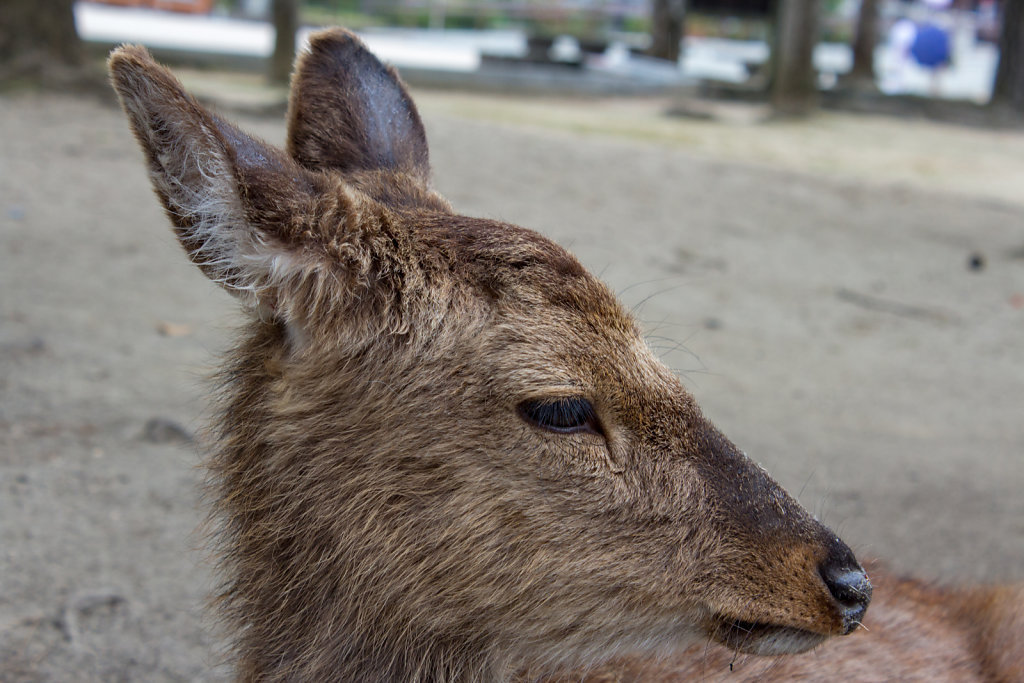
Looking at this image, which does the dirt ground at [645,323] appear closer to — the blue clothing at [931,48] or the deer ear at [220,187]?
the deer ear at [220,187]

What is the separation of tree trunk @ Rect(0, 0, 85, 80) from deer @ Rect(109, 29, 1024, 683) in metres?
10.0

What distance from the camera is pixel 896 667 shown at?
9.02 ft

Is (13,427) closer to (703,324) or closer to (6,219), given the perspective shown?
(6,219)

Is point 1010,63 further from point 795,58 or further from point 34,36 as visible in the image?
point 34,36

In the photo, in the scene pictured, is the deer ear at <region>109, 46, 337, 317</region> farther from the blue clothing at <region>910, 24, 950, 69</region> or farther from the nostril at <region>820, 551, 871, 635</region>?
the blue clothing at <region>910, 24, 950, 69</region>

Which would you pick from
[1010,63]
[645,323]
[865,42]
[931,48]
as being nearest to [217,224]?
[645,323]

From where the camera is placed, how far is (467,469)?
7.43 feet

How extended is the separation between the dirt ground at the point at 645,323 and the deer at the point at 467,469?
66cm

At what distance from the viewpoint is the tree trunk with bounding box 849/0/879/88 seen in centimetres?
2350

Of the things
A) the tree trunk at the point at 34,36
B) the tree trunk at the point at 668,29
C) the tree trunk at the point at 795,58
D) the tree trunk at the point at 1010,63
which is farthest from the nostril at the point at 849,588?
the tree trunk at the point at 668,29

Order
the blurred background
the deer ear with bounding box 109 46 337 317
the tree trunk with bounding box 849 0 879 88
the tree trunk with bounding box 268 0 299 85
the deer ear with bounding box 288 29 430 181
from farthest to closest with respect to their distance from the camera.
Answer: the tree trunk with bounding box 849 0 879 88 < the tree trunk with bounding box 268 0 299 85 < the blurred background < the deer ear with bounding box 288 29 430 181 < the deer ear with bounding box 109 46 337 317

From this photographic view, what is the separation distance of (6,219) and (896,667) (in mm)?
6888

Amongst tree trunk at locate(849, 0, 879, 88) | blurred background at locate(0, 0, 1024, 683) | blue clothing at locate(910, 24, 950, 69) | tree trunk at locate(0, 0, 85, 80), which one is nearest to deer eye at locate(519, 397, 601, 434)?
blurred background at locate(0, 0, 1024, 683)

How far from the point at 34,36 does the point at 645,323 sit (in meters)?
9.04
